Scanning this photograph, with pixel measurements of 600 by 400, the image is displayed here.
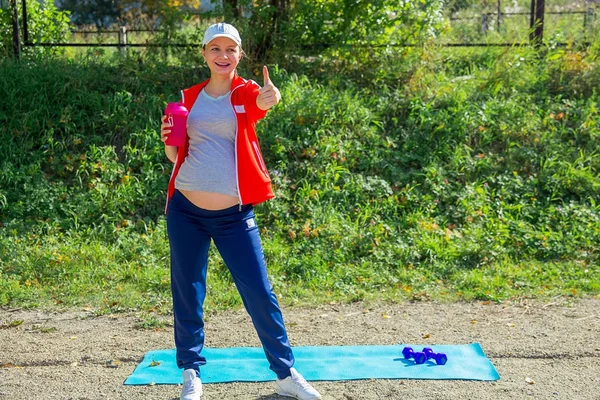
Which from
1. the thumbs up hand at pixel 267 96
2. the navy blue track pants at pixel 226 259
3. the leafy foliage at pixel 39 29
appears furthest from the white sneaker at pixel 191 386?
the leafy foliage at pixel 39 29

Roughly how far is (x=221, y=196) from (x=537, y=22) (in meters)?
7.56

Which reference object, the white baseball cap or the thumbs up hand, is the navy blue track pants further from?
the white baseball cap

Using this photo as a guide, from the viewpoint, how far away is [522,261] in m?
7.17

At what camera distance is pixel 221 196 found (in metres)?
4.07

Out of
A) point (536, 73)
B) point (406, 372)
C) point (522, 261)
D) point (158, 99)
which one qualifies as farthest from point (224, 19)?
point (406, 372)

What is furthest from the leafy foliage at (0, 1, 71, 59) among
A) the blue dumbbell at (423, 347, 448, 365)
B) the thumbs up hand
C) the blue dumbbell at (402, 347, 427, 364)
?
the blue dumbbell at (423, 347, 448, 365)

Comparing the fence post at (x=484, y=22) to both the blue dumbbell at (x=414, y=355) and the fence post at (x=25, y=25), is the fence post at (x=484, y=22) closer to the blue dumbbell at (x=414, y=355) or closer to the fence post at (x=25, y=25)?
the fence post at (x=25, y=25)

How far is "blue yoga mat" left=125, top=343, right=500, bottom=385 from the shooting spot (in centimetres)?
463

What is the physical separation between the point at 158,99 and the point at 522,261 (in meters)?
4.51

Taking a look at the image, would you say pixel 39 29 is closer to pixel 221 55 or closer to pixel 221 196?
pixel 221 55

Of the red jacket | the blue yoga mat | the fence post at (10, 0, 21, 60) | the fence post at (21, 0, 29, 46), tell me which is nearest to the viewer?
the red jacket

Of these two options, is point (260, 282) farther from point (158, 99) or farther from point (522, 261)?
point (158, 99)

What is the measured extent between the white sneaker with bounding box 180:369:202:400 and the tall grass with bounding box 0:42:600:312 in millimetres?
1883

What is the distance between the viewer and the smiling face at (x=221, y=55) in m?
4.05
